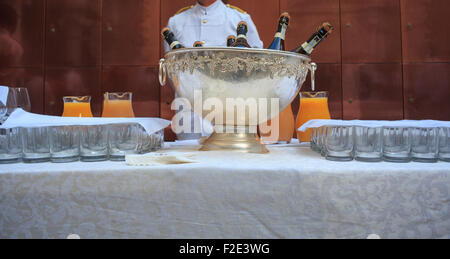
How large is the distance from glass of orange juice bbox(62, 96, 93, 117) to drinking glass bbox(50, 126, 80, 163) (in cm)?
36

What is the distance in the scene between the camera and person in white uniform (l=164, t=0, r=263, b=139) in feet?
6.54

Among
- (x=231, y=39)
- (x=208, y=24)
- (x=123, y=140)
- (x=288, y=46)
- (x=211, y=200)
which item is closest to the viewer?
(x=211, y=200)

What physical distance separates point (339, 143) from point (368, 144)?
40 mm

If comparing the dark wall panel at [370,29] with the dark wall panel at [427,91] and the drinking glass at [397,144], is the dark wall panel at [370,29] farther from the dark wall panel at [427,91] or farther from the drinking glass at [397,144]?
the drinking glass at [397,144]

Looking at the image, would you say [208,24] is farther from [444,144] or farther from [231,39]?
[444,144]

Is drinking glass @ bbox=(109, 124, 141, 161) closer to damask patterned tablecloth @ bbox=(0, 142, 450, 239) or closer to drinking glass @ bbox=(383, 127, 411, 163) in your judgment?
damask patterned tablecloth @ bbox=(0, 142, 450, 239)

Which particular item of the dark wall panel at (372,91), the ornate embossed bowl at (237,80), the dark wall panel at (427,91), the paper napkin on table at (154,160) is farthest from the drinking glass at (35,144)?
the dark wall panel at (427,91)

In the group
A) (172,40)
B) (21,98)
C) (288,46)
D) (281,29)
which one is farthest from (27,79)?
(281,29)

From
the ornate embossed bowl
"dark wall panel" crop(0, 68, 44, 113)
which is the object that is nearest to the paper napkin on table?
the ornate embossed bowl

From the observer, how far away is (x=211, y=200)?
40 centimetres

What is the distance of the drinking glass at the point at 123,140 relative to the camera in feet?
1.57

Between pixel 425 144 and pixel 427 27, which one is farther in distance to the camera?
pixel 427 27

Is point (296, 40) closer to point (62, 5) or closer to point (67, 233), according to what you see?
point (62, 5)

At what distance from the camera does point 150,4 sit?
2273mm
